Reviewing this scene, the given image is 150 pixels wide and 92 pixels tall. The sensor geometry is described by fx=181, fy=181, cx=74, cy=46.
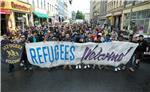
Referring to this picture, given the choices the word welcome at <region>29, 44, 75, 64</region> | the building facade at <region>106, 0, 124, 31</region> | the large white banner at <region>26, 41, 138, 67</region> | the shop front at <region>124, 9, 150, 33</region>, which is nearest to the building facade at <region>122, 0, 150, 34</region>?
the shop front at <region>124, 9, 150, 33</region>

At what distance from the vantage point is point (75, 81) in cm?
679

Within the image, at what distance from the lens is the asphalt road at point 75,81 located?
616 centimetres

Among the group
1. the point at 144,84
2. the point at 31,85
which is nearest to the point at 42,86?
the point at 31,85

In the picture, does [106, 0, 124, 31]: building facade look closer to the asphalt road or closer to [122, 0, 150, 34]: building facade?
[122, 0, 150, 34]: building facade

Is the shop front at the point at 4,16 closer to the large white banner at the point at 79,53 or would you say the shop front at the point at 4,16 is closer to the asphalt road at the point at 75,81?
the asphalt road at the point at 75,81

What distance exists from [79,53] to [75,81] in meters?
1.71

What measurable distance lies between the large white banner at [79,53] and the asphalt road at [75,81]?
1.52 feet

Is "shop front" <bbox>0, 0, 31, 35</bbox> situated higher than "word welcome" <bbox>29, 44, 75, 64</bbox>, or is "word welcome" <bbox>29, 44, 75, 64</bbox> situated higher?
"shop front" <bbox>0, 0, 31, 35</bbox>

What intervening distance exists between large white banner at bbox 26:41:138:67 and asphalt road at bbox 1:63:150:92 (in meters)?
0.46

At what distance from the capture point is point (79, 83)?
6605 millimetres

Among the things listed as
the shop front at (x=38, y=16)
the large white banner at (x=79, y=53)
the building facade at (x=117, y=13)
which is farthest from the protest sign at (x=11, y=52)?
the building facade at (x=117, y=13)

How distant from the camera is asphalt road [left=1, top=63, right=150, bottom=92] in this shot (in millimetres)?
6160

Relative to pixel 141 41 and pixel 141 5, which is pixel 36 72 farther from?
pixel 141 5

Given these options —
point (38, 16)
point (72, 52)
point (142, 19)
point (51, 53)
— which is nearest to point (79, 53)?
point (72, 52)
